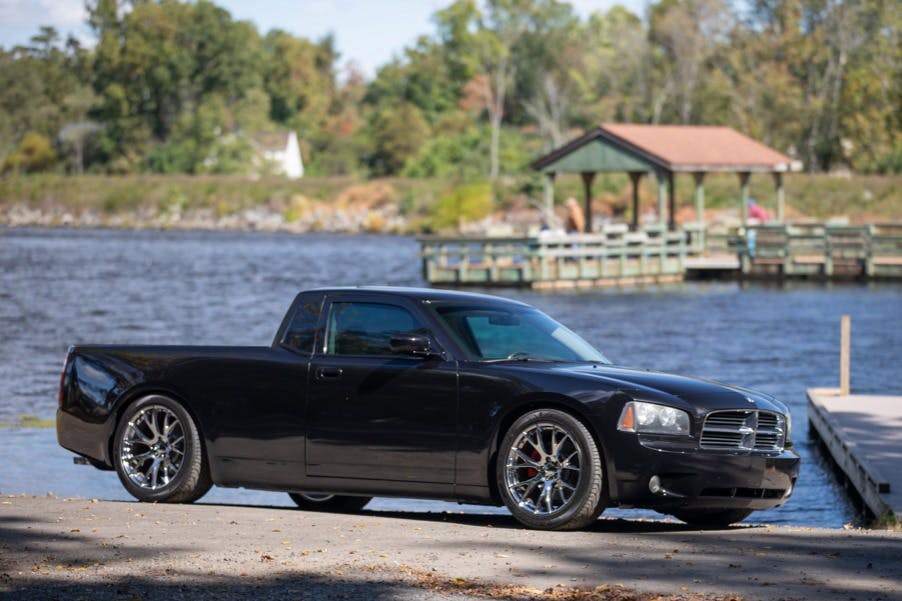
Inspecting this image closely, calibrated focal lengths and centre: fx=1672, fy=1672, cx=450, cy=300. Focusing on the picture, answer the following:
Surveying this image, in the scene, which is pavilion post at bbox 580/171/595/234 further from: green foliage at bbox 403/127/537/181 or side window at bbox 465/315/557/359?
green foliage at bbox 403/127/537/181

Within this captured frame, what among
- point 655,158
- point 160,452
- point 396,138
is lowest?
point 160,452

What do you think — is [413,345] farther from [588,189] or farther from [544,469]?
[588,189]

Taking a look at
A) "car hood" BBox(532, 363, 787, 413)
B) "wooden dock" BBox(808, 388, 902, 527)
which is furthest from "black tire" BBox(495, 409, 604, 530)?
"wooden dock" BBox(808, 388, 902, 527)

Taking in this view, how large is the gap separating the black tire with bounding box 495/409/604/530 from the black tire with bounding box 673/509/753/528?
97 centimetres

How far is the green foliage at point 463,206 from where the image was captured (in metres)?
96.6

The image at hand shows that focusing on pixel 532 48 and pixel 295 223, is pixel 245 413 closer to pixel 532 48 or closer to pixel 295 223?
pixel 295 223

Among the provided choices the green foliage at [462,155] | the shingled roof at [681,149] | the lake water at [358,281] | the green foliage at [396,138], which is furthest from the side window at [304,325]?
the green foliage at [396,138]

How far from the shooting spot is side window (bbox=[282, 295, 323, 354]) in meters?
10.8

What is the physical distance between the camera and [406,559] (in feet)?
28.1

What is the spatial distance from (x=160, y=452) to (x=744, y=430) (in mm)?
3841

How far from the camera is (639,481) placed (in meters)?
9.64

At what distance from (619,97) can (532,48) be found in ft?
64.9

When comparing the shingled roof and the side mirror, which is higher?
the shingled roof

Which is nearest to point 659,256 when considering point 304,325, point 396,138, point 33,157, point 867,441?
point 867,441
